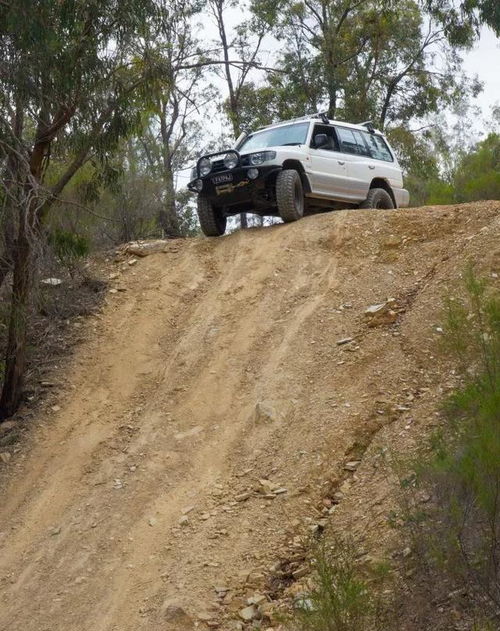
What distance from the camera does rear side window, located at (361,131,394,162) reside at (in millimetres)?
15734

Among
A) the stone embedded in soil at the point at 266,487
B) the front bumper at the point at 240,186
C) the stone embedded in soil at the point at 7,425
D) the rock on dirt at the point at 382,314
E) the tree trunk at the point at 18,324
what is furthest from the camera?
the front bumper at the point at 240,186

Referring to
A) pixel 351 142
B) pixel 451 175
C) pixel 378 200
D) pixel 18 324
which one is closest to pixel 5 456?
pixel 18 324

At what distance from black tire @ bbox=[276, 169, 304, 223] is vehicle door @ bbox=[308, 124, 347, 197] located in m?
0.45

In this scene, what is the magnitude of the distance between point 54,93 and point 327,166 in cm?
505

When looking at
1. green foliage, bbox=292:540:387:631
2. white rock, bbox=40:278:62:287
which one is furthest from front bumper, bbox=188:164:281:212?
green foliage, bbox=292:540:387:631

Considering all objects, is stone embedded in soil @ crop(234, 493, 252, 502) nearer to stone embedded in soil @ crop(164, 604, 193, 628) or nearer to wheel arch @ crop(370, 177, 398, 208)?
stone embedded in soil @ crop(164, 604, 193, 628)

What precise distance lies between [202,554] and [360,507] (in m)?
1.33

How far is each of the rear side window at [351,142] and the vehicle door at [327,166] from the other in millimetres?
145

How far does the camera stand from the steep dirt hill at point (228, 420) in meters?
8.21

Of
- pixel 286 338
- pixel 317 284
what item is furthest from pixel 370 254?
pixel 286 338

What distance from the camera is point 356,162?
1513cm

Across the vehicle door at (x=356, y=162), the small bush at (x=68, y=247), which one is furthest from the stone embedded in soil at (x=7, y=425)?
the vehicle door at (x=356, y=162)

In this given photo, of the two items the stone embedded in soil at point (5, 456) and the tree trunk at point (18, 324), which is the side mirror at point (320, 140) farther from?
the stone embedded in soil at point (5, 456)

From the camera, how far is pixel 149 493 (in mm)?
9398
